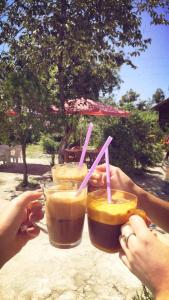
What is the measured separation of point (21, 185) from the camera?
9.47m

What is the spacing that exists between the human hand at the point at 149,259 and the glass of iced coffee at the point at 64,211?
34 cm

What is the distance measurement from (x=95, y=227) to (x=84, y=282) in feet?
9.48

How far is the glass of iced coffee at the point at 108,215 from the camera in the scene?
4.78 feet

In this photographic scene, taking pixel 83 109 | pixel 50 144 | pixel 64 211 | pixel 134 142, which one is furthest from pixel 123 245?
pixel 50 144

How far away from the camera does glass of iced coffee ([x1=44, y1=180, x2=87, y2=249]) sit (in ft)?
5.01

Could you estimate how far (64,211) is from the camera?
155 centimetres

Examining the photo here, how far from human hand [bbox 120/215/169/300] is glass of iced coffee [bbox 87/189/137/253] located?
15 centimetres

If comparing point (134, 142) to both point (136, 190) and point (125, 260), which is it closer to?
point (136, 190)

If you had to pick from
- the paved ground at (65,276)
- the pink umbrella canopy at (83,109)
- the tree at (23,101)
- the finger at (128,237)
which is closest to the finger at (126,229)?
the finger at (128,237)

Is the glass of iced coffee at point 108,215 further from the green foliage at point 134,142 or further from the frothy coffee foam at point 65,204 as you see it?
the green foliage at point 134,142

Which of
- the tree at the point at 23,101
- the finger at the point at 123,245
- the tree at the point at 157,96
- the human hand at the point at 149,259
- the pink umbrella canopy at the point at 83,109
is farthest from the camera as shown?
the tree at the point at 157,96

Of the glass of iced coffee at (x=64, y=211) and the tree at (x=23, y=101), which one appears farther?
the tree at (x=23, y=101)

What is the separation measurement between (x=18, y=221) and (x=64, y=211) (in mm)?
234

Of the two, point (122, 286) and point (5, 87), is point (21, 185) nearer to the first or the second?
point (5, 87)
